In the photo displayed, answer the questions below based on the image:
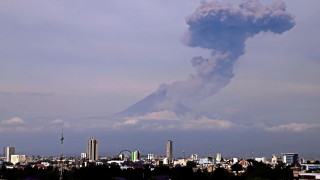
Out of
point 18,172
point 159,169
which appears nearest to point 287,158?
point 159,169

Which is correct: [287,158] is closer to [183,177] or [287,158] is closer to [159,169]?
[159,169]

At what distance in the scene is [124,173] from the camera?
245 ft

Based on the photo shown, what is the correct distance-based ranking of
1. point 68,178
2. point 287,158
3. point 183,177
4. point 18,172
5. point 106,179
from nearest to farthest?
point 106,179
point 183,177
point 68,178
point 18,172
point 287,158

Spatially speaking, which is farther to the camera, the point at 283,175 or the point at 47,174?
the point at 47,174

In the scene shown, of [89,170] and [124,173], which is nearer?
[89,170]

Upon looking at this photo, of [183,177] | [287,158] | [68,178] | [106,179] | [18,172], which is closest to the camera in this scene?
[106,179]

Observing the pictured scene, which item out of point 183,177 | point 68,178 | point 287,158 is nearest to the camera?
point 183,177

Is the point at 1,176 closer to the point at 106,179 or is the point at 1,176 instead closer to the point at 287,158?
the point at 106,179

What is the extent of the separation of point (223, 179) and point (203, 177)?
8.08 feet

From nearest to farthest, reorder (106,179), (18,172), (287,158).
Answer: (106,179)
(18,172)
(287,158)

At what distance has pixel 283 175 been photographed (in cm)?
6838

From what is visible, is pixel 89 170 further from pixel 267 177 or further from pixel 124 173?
pixel 267 177

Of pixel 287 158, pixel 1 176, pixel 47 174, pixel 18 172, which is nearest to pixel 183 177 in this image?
pixel 47 174

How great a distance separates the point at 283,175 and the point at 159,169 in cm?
2144
